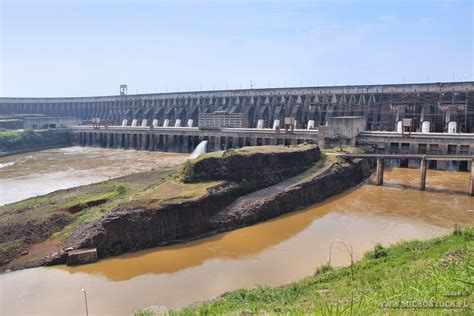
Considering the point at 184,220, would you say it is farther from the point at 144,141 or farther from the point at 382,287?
the point at 144,141

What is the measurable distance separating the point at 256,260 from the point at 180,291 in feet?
14.3

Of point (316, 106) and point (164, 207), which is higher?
point (316, 106)

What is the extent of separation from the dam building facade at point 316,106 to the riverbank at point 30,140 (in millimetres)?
13819

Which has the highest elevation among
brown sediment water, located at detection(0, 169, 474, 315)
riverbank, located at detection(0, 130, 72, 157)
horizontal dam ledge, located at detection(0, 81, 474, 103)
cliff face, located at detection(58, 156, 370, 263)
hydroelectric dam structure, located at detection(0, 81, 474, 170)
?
horizontal dam ledge, located at detection(0, 81, 474, 103)

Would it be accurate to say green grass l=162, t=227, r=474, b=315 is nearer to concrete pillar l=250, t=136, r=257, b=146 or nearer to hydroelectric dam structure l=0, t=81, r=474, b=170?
hydroelectric dam structure l=0, t=81, r=474, b=170

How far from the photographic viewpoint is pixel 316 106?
6034cm

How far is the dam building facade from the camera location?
163 feet

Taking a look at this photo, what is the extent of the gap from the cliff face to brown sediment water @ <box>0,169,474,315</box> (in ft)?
1.99

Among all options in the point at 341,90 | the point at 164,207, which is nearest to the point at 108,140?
the point at 341,90

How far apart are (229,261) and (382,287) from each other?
8.69m

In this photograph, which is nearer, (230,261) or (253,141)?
(230,261)

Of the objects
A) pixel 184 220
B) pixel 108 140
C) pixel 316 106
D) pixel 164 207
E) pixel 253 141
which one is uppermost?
pixel 316 106

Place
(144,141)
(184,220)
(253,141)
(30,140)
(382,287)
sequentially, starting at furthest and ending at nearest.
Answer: (30,140)
(144,141)
(253,141)
(184,220)
(382,287)

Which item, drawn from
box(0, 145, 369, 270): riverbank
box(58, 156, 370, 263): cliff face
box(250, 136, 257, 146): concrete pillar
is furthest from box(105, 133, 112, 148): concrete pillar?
box(58, 156, 370, 263): cliff face
